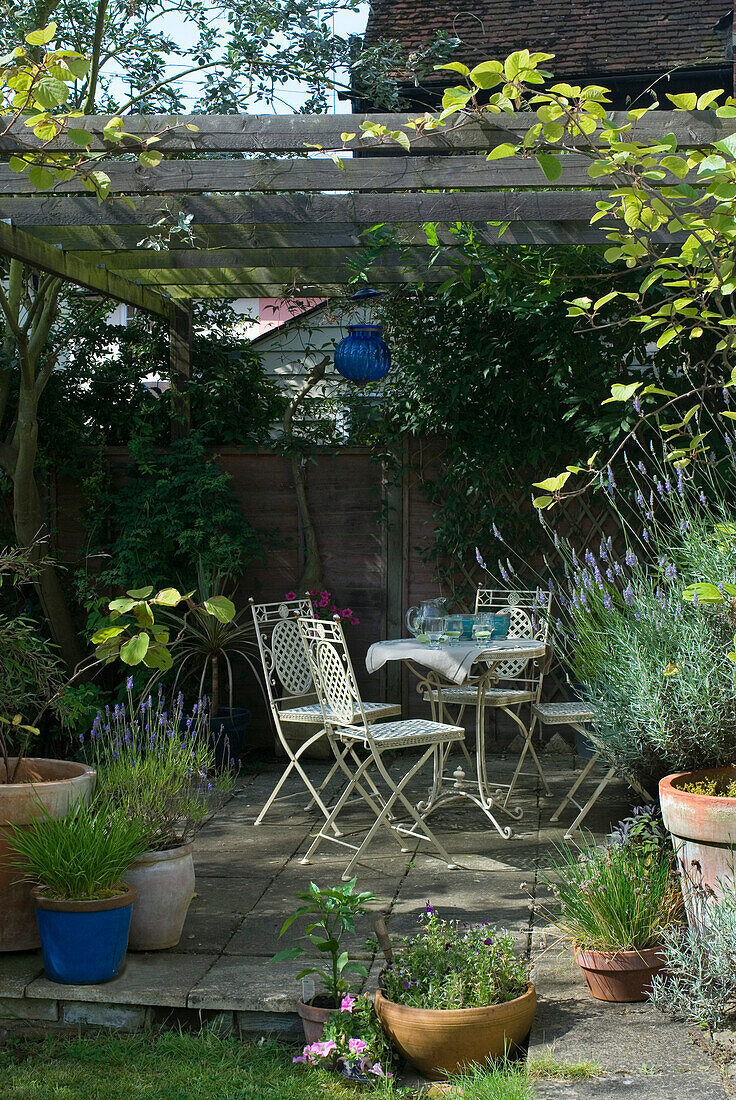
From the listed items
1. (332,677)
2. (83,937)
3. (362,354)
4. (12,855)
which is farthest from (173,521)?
(83,937)

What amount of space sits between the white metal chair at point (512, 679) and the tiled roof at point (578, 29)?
580 centimetres

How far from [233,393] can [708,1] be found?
21.4 ft

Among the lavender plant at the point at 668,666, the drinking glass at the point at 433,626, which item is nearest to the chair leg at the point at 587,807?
the lavender plant at the point at 668,666

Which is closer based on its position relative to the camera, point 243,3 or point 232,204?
point 232,204

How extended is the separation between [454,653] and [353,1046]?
1.98 m

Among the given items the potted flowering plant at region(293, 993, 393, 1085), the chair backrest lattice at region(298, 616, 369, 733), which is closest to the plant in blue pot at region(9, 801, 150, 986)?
the potted flowering plant at region(293, 993, 393, 1085)

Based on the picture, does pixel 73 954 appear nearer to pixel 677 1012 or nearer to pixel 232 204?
pixel 677 1012

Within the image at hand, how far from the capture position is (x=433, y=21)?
10164mm

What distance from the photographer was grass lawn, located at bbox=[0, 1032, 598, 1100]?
102 inches

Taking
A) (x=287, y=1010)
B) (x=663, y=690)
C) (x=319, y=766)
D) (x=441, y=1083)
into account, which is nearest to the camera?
(x=441, y=1083)

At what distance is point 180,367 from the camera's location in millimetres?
6641

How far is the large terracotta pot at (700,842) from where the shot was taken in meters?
2.86

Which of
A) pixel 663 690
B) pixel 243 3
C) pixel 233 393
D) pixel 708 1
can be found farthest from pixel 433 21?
pixel 663 690

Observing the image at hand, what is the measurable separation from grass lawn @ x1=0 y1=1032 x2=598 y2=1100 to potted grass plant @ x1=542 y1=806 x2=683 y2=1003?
0.45 m
